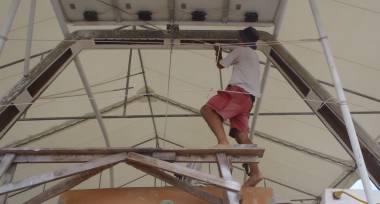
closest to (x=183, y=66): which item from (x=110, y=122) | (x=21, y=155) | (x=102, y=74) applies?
(x=102, y=74)

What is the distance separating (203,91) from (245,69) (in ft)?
14.7

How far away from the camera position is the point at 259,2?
610 cm

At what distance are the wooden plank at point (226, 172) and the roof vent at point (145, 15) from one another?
2588 mm

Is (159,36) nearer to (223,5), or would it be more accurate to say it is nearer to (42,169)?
(223,5)

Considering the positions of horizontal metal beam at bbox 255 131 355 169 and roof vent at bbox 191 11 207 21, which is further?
horizontal metal beam at bbox 255 131 355 169

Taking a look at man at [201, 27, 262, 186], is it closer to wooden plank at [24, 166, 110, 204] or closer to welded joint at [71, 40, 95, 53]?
wooden plank at [24, 166, 110, 204]

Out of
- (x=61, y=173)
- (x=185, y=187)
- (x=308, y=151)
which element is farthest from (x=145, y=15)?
(x=308, y=151)

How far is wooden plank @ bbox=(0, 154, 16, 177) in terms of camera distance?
4.11 meters

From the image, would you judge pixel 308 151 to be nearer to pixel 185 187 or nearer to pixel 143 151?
pixel 185 187

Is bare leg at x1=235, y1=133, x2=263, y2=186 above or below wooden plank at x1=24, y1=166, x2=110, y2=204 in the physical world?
above

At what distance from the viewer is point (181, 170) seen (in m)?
4.03

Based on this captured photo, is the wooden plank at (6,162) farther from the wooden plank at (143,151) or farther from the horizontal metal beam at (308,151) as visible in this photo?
the horizontal metal beam at (308,151)

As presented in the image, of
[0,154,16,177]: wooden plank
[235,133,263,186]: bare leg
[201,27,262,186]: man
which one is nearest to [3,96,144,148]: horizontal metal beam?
[201,27,262,186]: man

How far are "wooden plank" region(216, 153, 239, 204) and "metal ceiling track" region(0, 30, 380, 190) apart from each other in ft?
5.04
